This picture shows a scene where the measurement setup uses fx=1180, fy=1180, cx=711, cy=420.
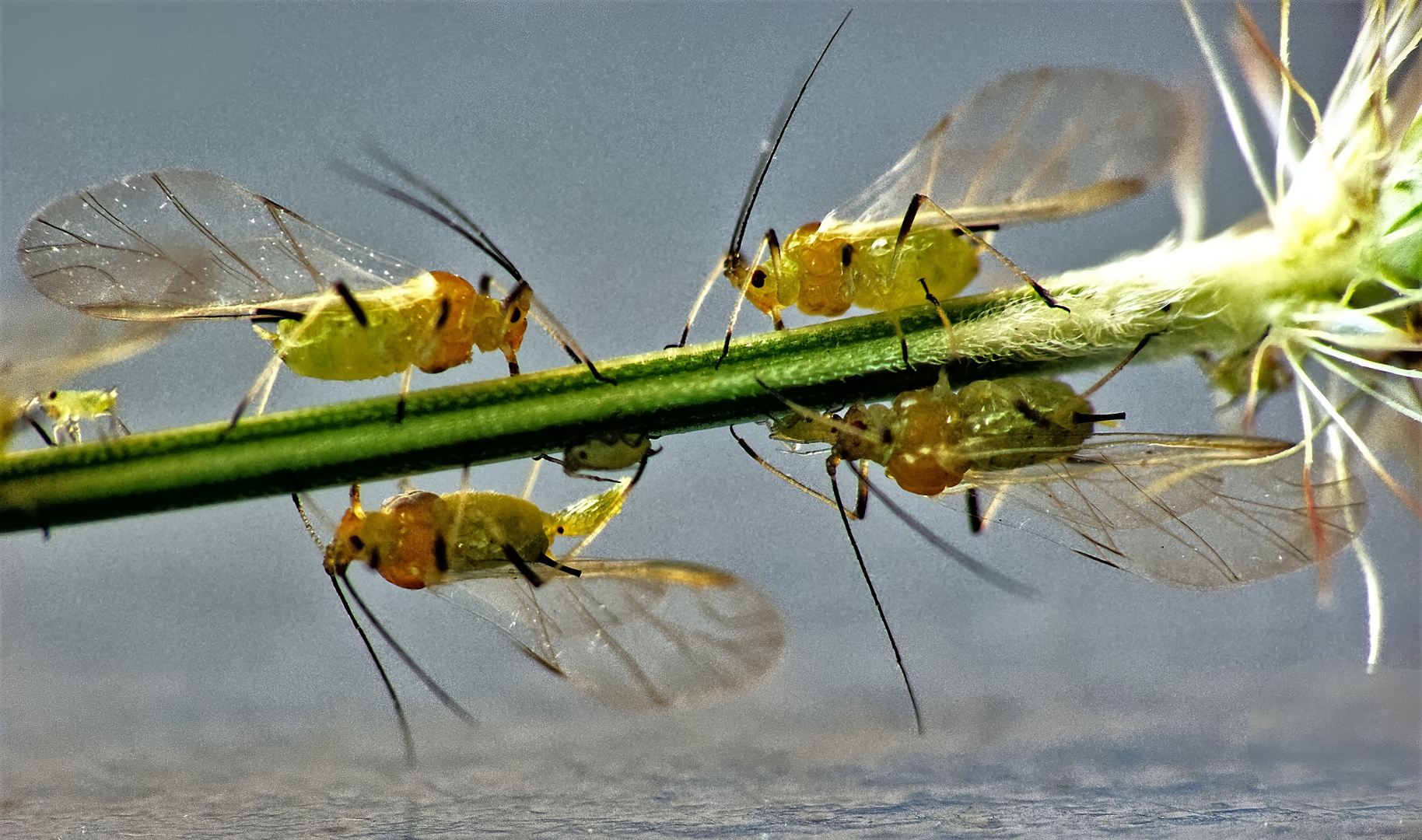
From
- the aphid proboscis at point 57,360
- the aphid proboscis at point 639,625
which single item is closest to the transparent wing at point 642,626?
the aphid proboscis at point 639,625

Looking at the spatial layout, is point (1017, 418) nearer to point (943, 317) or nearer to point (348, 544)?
point (943, 317)

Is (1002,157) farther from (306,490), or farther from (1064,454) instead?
(306,490)

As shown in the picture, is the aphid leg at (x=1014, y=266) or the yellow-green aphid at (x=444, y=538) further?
the yellow-green aphid at (x=444, y=538)

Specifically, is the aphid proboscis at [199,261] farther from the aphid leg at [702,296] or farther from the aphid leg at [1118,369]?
the aphid leg at [1118,369]

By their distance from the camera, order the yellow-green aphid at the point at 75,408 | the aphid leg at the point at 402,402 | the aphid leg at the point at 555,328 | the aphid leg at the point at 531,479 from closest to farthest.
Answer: the aphid leg at the point at 402,402 < the aphid leg at the point at 555,328 < the yellow-green aphid at the point at 75,408 < the aphid leg at the point at 531,479

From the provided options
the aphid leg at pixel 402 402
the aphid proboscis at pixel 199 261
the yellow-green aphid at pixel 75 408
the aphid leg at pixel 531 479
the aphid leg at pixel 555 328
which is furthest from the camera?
the aphid leg at pixel 531 479

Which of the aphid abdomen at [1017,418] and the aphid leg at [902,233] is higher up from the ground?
the aphid leg at [902,233]

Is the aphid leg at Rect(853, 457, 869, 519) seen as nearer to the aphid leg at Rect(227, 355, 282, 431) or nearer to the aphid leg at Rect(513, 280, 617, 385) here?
the aphid leg at Rect(513, 280, 617, 385)

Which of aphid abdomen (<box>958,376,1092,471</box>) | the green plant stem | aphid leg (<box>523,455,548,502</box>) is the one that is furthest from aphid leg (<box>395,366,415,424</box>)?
aphid abdomen (<box>958,376,1092,471</box>)
